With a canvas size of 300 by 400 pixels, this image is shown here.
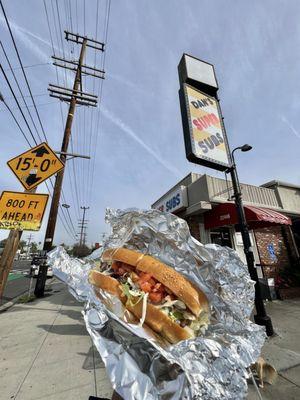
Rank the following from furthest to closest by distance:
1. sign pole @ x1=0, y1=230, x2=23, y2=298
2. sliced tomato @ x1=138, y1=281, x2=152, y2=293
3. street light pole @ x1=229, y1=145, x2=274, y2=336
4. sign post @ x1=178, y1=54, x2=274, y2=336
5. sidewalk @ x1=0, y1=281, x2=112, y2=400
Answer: sign post @ x1=178, y1=54, x2=274, y2=336 → street light pole @ x1=229, y1=145, x2=274, y2=336 → sign pole @ x1=0, y1=230, x2=23, y2=298 → sidewalk @ x1=0, y1=281, x2=112, y2=400 → sliced tomato @ x1=138, y1=281, x2=152, y2=293

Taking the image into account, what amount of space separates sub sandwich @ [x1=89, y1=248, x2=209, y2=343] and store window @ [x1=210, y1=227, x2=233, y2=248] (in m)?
6.86

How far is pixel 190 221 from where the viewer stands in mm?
8922

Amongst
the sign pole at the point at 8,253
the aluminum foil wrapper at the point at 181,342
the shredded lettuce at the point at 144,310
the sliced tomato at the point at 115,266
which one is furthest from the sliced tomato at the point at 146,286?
the sign pole at the point at 8,253

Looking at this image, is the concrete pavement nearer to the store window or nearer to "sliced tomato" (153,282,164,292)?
"sliced tomato" (153,282,164,292)

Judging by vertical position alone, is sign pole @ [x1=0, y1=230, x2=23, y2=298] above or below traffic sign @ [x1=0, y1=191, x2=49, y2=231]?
below

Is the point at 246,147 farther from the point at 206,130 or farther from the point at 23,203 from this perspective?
the point at 23,203

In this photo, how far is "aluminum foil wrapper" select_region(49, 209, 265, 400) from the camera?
1.53 metres

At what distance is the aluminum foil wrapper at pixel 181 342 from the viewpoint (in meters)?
1.53

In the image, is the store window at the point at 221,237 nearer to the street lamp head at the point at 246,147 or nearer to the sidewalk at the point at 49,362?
the street lamp head at the point at 246,147

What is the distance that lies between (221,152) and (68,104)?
815 cm

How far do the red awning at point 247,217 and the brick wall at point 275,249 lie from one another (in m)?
1.98

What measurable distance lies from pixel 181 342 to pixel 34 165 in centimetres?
289

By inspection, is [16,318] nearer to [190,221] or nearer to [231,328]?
[231,328]

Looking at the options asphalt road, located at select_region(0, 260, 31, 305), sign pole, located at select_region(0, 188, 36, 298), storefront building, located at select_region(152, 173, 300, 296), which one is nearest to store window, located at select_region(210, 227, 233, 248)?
storefront building, located at select_region(152, 173, 300, 296)
